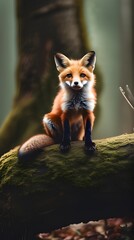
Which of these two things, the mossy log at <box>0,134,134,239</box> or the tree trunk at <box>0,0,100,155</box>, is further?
the tree trunk at <box>0,0,100,155</box>

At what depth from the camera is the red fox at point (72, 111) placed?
335cm

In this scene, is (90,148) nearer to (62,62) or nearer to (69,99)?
(69,99)

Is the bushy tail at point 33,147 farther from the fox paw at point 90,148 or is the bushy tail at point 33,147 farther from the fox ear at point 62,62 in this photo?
the fox ear at point 62,62

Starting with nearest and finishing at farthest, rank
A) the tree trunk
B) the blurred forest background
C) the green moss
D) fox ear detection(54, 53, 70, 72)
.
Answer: the green moss → fox ear detection(54, 53, 70, 72) → the blurred forest background → the tree trunk

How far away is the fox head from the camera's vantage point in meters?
3.32

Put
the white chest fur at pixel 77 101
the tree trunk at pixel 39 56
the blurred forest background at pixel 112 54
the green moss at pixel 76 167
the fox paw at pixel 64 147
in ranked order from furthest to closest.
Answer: the tree trunk at pixel 39 56, the blurred forest background at pixel 112 54, the white chest fur at pixel 77 101, the fox paw at pixel 64 147, the green moss at pixel 76 167

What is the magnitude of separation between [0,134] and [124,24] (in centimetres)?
167

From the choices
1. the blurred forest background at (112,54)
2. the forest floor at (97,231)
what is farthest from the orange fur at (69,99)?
the forest floor at (97,231)

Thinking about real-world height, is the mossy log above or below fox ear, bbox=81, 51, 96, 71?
below

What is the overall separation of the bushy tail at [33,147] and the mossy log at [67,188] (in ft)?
0.15

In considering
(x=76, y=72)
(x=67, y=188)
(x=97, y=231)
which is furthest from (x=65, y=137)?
(x=97, y=231)

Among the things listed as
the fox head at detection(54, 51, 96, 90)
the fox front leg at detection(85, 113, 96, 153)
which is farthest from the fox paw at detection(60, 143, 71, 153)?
the fox head at detection(54, 51, 96, 90)

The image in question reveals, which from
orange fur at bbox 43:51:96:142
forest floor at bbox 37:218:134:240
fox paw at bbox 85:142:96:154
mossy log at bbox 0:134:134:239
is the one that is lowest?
forest floor at bbox 37:218:134:240

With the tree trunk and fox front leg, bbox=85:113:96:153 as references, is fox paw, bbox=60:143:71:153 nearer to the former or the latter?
fox front leg, bbox=85:113:96:153
